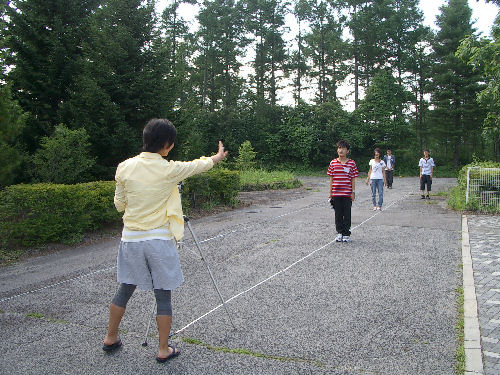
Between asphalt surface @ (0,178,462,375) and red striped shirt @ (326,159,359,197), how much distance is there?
1009 millimetres

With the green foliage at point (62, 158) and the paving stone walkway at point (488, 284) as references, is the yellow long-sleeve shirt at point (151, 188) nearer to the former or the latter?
the paving stone walkway at point (488, 284)

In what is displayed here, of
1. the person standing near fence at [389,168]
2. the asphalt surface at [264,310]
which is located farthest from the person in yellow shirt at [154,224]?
the person standing near fence at [389,168]

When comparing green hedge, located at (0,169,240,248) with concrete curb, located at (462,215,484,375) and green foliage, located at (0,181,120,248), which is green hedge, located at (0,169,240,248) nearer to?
green foliage, located at (0,181,120,248)

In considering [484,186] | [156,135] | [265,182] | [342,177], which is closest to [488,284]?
[342,177]

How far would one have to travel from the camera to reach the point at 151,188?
11.3ft

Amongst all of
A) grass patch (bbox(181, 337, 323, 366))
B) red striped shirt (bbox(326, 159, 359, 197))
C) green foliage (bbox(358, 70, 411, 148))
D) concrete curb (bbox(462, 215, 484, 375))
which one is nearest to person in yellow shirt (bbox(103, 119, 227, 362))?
grass patch (bbox(181, 337, 323, 366))

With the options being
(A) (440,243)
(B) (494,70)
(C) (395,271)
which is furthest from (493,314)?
(B) (494,70)

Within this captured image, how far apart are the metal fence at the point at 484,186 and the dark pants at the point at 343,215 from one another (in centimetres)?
627

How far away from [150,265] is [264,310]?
1734 millimetres

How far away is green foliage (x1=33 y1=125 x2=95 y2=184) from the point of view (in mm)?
10180

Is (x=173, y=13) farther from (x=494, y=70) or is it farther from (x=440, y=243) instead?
(x=440, y=243)

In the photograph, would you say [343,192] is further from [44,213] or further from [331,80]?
[331,80]

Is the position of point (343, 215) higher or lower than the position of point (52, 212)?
lower

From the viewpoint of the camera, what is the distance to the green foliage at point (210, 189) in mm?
12414
